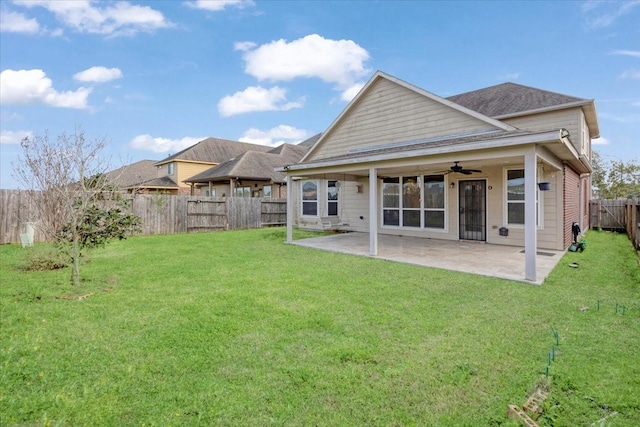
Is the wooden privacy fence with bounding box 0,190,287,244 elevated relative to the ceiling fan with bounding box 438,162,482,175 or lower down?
lower down

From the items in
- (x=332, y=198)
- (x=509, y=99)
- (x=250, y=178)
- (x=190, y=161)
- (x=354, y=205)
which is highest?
(x=190, y=161)

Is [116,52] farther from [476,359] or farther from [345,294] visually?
[476,359]

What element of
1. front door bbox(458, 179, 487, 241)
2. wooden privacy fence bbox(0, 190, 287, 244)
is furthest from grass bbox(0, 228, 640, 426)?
wooden privacy fence bbox(0, 190, 287, 244)

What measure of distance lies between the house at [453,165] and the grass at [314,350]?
8.16 feet

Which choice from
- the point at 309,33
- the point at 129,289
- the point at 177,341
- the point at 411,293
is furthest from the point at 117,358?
the point at 309,33

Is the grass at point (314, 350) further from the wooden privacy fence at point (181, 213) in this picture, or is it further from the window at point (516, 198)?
the wooden privacy fence at point (181, 213)

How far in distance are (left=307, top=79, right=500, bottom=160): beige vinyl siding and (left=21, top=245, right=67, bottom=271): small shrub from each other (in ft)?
33.8

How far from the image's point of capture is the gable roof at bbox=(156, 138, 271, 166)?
2925cm

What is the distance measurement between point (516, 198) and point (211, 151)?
27157 mm

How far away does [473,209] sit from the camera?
1070cm

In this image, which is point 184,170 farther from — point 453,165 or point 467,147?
point 467,147

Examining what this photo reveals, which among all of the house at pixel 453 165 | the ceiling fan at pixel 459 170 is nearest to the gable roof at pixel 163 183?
the house at pixel 453 165

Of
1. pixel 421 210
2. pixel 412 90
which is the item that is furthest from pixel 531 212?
pixel 412 90

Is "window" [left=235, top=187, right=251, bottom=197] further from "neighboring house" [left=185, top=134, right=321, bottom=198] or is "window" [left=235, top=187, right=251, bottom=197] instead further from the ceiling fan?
the ceiling fan
